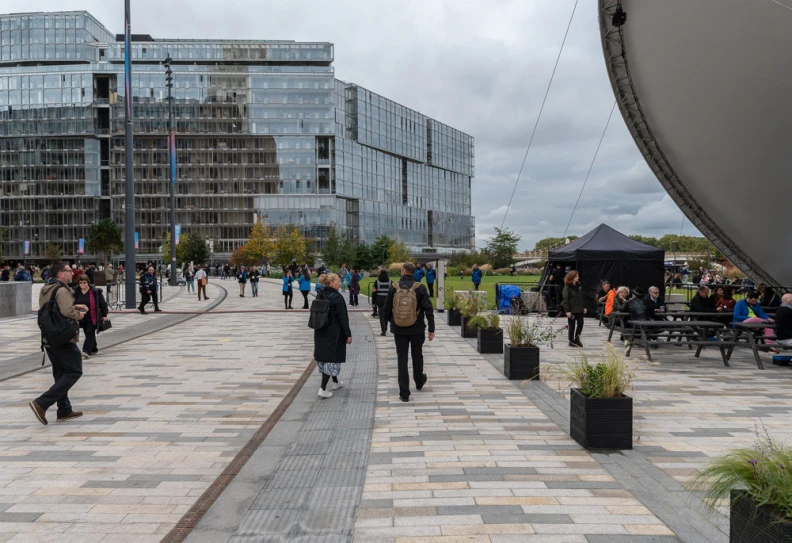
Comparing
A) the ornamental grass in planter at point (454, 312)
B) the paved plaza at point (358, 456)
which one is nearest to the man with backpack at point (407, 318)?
the paved plaza at point (358, 456)

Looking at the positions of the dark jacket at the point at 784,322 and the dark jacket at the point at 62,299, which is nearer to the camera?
the dark jacket at the point at 62,299

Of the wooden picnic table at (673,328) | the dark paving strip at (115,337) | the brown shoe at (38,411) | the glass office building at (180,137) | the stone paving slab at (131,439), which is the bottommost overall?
the dark paving strip at (115,337)

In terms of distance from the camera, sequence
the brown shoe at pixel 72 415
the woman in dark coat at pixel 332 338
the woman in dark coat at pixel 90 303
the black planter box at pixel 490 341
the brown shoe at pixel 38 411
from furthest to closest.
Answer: the black planter box at pixel 490 341 < the woman in dark coat at pixel 90 303 < the woman in dark coat at pixel 332 338 < the brown shoe at pixel 72 415 < the brown shoe at pixel 38 411

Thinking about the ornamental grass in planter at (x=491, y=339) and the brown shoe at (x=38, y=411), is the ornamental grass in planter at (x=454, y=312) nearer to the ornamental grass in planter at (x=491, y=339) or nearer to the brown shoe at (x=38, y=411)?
the ornamental grass in planter at (x=491, y=339)

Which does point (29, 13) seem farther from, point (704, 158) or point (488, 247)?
point (704, 158)

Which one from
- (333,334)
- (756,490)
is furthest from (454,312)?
(756,490)

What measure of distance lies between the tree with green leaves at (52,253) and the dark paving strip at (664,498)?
9915cm

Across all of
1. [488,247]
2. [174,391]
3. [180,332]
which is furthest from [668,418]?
[488,247]

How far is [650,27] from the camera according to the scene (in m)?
15.0

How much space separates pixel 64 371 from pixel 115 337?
349 inches

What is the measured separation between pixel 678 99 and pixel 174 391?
1362 cm

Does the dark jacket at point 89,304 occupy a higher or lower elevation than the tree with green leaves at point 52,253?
lower

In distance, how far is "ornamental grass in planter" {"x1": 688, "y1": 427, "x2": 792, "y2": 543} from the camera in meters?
3.10

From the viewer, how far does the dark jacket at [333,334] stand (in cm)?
865
